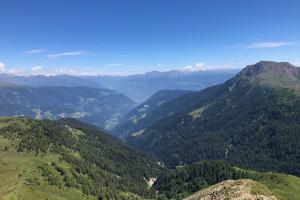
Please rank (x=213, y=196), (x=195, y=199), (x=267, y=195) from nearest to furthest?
(x=267, y=195)
(x=213, y=196)
(x=195, y=199)

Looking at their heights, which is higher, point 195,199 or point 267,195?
point 267,195

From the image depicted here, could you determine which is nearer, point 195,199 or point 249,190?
point 249,190

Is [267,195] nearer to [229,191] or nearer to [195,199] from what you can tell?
[229,191]

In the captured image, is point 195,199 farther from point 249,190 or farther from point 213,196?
point 249,190

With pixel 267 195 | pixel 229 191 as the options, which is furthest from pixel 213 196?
pixel 267 195

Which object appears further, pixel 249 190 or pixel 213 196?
pixel 213 196

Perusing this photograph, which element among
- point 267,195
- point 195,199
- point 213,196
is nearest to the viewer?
point 267,195

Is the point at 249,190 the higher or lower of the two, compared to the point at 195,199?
higher

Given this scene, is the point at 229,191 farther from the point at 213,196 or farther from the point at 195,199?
the point at 195,199
